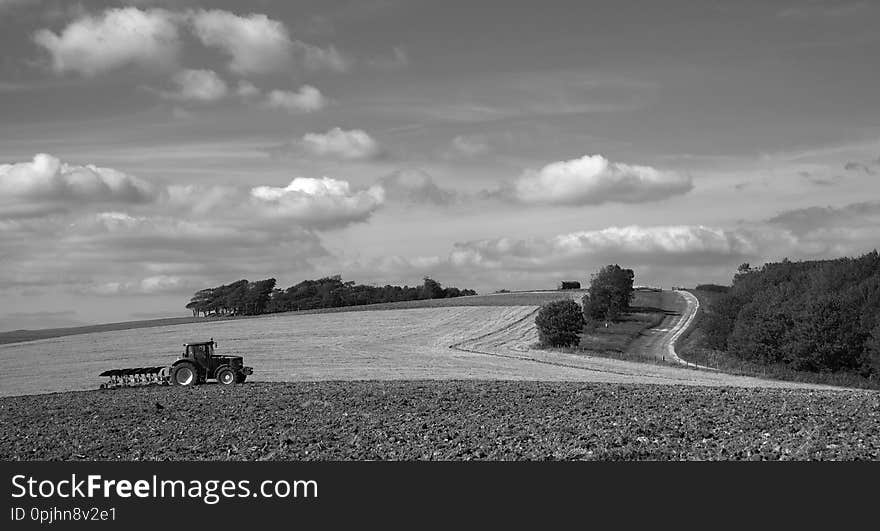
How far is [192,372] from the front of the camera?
4275 centimetres

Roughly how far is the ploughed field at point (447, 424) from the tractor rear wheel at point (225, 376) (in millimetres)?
4876

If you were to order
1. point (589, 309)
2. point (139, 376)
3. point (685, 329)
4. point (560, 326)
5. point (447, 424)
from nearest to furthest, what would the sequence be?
point (447, 424), point (139, 376), point (560, 326), point (589, 309), point (685, 329)

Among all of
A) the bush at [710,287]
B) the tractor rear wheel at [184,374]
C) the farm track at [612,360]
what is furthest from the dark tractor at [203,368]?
the bush at [710,287]

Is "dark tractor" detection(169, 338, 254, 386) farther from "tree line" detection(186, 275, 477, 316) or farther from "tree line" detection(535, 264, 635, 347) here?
"tree line" detection(186, 275, 477, 316)

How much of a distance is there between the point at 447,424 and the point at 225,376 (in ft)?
67.0

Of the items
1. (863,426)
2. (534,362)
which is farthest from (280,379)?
(863,426)

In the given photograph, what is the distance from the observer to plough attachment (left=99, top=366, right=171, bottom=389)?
43406 mm

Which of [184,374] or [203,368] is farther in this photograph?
[203,368]

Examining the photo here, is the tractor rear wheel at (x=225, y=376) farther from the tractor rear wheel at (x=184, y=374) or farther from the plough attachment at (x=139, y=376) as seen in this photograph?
the plough attachment at (x=139, y=376)

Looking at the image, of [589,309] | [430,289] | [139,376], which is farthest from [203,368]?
[430,289]

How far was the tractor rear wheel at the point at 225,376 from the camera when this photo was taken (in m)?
43.2

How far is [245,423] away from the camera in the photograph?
27922mm

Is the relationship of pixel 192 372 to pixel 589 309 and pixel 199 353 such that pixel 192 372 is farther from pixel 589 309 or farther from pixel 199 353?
pixel 589 309

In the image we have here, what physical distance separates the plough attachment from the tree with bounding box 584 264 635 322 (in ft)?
235
